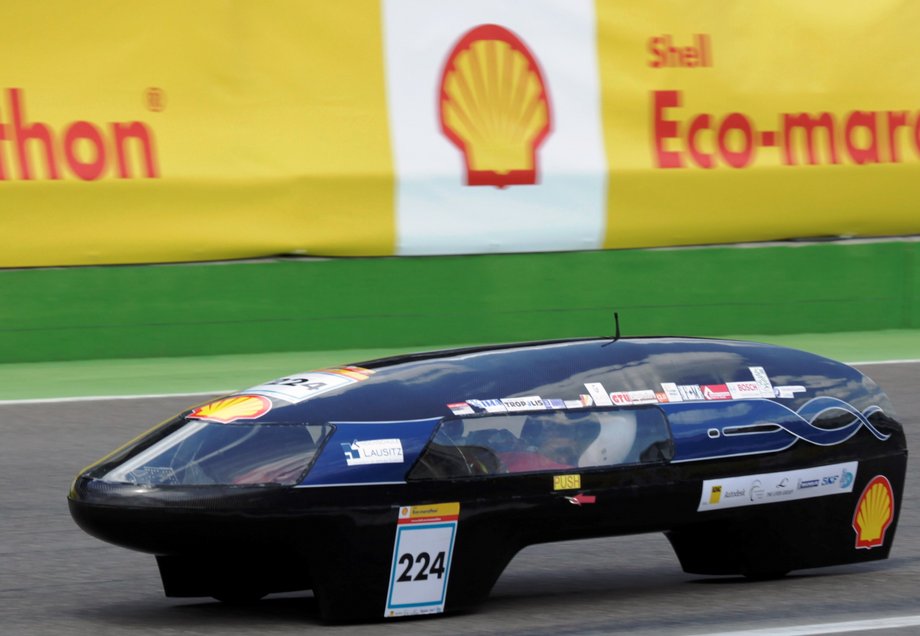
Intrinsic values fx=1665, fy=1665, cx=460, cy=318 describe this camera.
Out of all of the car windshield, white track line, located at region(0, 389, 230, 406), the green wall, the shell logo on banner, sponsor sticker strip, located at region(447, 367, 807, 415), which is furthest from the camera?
the shell logo on banner

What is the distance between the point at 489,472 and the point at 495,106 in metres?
8.14

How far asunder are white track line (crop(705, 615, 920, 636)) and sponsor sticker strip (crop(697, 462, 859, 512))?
0.56m

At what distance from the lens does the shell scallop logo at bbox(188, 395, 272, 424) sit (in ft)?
18.1

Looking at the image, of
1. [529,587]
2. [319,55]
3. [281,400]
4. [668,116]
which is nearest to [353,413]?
[281,400]

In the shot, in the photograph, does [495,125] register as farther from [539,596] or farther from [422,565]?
[422,565]

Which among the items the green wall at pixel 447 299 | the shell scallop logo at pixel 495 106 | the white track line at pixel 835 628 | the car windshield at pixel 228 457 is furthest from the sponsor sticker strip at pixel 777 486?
the shell scallop logo at pixel 495 106

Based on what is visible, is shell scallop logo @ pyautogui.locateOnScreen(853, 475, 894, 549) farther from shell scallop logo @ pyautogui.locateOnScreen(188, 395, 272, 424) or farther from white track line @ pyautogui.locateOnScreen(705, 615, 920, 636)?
shell scallop logo @ pyautogui.locateOnScreen(188, 395, 272, 424)

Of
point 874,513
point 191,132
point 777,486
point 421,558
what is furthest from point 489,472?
point 191,132

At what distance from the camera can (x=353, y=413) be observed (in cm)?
546

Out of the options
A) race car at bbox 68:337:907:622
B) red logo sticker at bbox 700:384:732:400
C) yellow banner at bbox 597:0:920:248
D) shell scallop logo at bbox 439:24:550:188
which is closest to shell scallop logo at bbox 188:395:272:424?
race car at bbox 68:337:907:622

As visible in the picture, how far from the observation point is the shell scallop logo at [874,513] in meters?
6.20

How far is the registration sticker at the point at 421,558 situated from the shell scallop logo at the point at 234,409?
608 mm

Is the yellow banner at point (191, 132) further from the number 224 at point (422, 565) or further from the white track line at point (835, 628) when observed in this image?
the white track line at point (835, 628)

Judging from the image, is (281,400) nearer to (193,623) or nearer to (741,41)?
(193,623)
